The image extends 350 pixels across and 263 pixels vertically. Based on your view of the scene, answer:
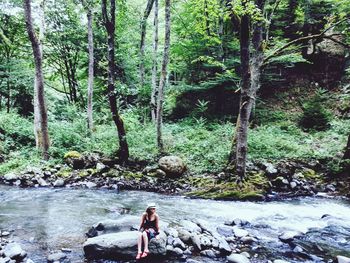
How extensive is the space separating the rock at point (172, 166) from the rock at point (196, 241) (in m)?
Answer: 5.34

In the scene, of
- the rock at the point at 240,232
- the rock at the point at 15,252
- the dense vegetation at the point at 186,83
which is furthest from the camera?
the dense vegetation at the point at 186,83

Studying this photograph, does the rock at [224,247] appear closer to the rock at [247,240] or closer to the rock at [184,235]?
the rock at [247,240]

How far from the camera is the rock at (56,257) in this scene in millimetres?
5595

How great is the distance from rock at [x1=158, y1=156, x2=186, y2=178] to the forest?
0.18 feet

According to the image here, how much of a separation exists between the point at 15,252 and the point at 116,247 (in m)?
1.74

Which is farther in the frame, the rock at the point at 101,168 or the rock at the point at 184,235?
the rock at the point at 101,168

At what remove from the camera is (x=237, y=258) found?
5.82 meters

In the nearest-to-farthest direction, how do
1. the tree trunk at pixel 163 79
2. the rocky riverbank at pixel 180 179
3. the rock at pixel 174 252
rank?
the rock at pixel 174 252, the rocky riverbank at pixel 180 179, the tree trunk at pixel 163 79

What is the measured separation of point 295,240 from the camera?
7.04 metres

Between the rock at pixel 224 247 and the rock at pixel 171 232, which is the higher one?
the rock at pixel 171 232

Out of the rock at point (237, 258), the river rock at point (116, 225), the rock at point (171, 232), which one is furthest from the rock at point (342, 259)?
the river rock at point (116, 225)

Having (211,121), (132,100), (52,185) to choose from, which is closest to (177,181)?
(52,185)

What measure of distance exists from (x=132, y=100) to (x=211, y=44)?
Answer: 6.86 m

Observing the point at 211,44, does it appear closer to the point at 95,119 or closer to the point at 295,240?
the point at 95,119
